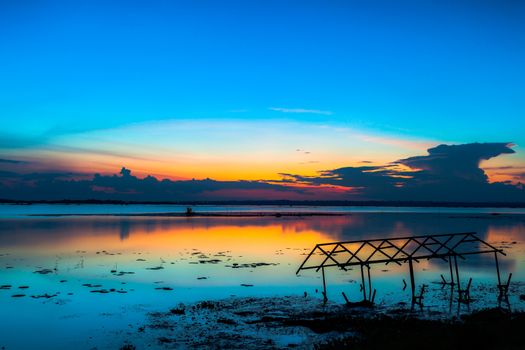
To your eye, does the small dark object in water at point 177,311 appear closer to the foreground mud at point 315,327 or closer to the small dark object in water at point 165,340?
the foreground mud at point 315,327

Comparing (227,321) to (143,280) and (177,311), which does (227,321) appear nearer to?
(177,311)

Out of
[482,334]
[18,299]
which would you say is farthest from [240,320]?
[18,299]

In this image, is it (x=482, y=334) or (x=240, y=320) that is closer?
(x=482, y=334)

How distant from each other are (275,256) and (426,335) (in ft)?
109

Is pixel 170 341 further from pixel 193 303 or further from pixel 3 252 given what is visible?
pixel 3 252

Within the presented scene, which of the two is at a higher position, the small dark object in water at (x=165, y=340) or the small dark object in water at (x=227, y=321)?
the small dark object in water at (x=165, y=340)

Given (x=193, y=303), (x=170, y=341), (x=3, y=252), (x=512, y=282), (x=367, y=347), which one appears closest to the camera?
(x=367, y=347)

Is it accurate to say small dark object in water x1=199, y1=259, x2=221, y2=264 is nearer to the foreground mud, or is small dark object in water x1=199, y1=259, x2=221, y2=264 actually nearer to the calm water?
the calm water

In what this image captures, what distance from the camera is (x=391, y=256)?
161 feet

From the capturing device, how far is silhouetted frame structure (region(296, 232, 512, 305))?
1121 inches

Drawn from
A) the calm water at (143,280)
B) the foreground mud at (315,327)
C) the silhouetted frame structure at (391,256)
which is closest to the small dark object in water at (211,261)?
the calm water at (143,280)

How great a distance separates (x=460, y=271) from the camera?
40.3 metres

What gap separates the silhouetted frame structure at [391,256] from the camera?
93.5 ft

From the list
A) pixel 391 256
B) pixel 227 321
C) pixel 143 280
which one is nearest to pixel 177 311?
pixel 227 321
